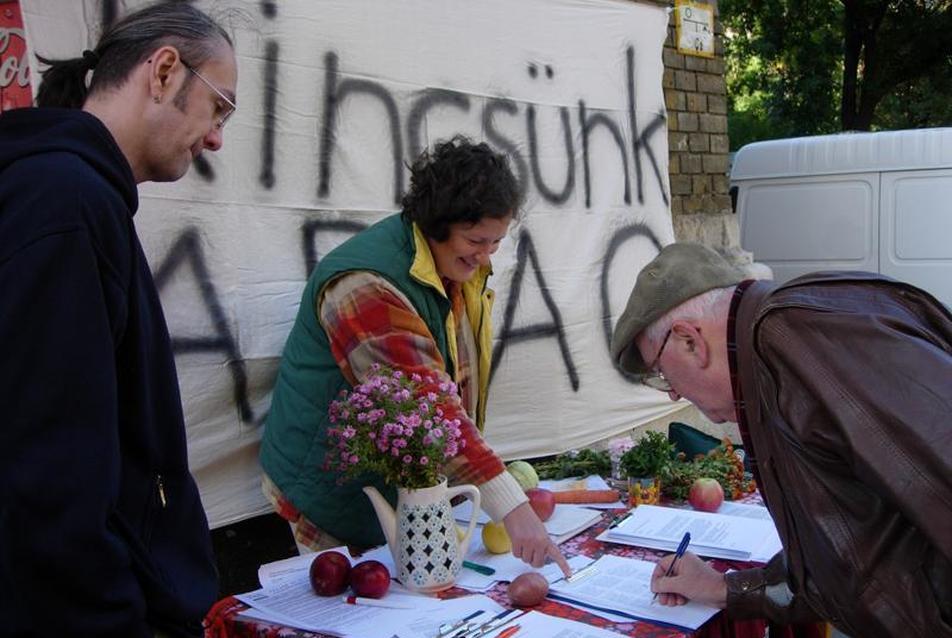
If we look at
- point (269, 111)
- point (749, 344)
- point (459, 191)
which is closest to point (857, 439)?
point (749, 344)

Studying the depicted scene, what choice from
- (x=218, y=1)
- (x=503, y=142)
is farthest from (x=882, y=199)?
Result: (x=218, y=1)

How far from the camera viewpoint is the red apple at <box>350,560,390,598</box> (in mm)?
1871

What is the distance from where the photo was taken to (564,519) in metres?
2.33

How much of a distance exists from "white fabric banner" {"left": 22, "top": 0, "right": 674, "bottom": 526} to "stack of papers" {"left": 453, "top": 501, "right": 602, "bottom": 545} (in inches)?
30.4

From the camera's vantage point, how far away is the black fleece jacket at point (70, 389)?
1.10m

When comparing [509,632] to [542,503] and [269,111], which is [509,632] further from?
[269,111]

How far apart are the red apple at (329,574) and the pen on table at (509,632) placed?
0.41 metres

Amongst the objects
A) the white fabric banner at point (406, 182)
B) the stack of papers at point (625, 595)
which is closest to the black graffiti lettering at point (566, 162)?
the white fabric banner at point (406, 182)

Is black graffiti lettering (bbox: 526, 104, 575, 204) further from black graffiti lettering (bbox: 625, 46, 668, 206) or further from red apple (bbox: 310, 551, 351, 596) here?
red apple (bbox: 310, 551, 351, 596)

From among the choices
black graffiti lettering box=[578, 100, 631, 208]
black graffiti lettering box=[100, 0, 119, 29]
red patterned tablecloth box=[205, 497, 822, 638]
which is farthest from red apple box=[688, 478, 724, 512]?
black graffiti lettering box=[100, 0, 119, 29]

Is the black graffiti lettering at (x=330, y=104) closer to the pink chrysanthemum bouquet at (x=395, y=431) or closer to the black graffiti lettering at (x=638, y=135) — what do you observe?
the pink chrysanthemum bouquet at (x=395, y=431)

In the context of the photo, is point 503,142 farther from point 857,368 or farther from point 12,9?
point 857,368

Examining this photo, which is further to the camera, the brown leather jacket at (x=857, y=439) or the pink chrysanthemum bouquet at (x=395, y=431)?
the pink chrysanthemum bouquet at (x=395, y=431)

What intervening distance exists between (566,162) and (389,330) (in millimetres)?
1998
